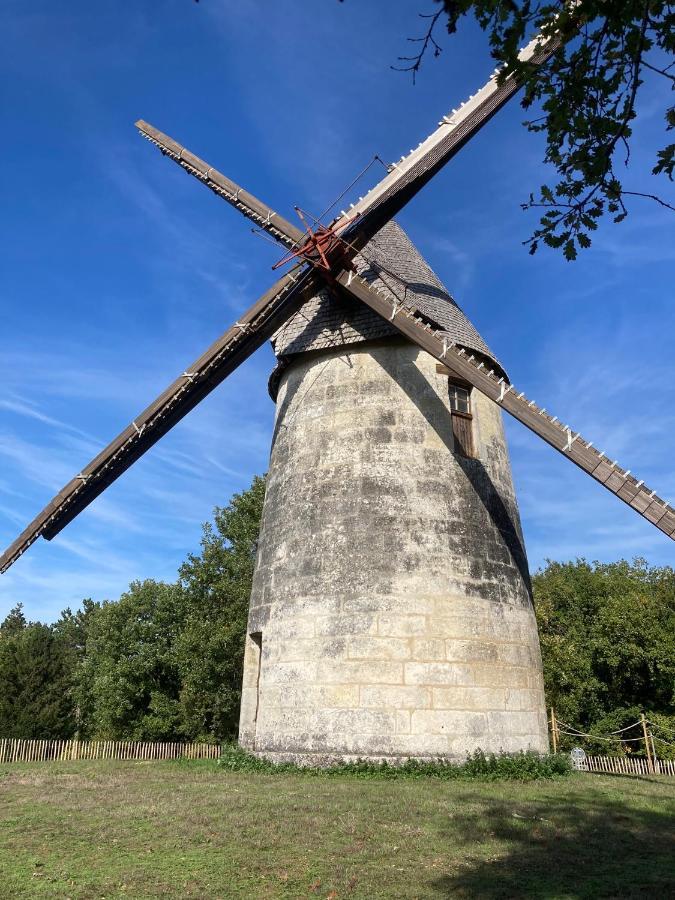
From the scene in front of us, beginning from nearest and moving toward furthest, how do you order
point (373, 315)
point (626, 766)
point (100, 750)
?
point (373, 315) < point (626, 766) < point (100, 750)

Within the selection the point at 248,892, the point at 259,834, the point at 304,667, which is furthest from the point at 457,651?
the point at 248,892

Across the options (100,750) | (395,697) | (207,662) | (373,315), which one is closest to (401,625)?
(395,697)

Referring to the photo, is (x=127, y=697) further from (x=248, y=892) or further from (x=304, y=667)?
(x=248, y=892)

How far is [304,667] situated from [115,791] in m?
3.54

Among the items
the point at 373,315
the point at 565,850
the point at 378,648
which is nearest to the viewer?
the point at 565,850

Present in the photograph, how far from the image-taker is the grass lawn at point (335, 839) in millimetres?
5250

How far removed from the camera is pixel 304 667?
460 inches

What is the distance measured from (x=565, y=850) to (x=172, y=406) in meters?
10.4

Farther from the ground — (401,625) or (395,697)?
(401,625)

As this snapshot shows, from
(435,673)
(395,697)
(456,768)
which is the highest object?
(435,673)

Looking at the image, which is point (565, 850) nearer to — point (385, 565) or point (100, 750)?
point (385, 565)

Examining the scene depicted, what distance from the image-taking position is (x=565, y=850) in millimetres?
6477

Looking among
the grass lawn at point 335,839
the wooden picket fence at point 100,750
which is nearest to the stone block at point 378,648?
the grass lawn at point 335,839

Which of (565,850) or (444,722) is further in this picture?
(444,722)
